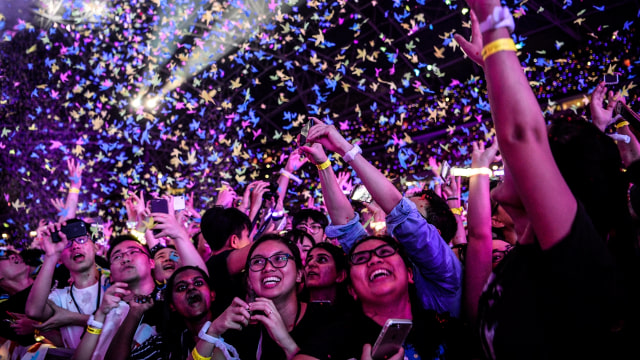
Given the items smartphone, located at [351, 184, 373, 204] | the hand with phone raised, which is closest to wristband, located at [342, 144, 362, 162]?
smartphone, located at [351, 184, 373, 204]

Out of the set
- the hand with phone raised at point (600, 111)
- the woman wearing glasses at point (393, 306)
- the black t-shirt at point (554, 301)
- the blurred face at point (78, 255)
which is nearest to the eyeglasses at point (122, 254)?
the blurred face at point (78, 255)

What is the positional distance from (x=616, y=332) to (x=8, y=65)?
32.3 ft

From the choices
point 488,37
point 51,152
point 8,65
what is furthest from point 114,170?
point 488,37

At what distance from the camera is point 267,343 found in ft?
6.64

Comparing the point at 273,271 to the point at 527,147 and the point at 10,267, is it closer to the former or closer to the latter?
the point at 527,147

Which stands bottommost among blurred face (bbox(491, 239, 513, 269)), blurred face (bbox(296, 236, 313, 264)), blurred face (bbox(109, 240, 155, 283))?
blurred face (bbox(491, 239, 513, 269))

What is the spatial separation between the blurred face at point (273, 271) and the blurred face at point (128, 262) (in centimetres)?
109

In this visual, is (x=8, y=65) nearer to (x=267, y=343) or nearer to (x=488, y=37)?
(x=267, y=343)

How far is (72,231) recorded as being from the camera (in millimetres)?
3207

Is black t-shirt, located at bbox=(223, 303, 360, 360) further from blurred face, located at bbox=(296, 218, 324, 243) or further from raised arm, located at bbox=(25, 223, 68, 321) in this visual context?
raised arm, located at bbox=(25, 223, 68, 321)

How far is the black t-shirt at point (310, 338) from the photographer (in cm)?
171

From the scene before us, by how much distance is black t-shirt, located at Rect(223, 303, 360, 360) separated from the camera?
5.61 ft

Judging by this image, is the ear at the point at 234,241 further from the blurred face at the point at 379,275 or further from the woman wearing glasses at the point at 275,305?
the blurred face at the point at 379,275

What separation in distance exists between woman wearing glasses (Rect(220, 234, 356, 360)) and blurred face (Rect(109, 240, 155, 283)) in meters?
1.01
